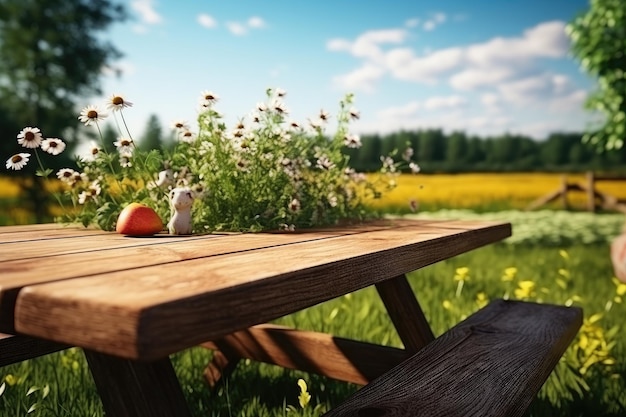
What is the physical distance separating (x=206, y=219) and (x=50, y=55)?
1262 centimetres

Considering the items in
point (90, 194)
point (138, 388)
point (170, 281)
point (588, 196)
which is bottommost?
point (588, 196)

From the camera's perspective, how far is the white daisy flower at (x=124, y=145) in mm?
2021

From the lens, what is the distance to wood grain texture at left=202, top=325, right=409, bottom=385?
2.14 meters

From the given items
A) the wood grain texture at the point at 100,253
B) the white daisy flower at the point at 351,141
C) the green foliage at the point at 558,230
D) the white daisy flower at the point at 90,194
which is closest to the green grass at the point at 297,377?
the wood grain texture at the point at 100,253

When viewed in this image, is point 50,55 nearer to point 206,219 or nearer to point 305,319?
point 305,319

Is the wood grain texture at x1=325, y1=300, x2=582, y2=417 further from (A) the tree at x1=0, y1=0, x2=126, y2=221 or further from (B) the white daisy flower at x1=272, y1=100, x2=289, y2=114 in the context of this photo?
(A) the tree at x1=0, y1=0, x2=126, y2=221

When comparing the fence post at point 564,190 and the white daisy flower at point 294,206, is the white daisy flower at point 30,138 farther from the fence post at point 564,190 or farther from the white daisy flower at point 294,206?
the fence post at point 564,190

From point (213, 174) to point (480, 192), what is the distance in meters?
14.5

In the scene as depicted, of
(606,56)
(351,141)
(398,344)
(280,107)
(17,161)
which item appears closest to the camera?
(17,161)

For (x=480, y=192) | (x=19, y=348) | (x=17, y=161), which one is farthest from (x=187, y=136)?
(x=480, y=192)

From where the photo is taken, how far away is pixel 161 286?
87 centimetres

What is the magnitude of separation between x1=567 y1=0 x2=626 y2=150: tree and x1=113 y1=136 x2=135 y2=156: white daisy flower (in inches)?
397

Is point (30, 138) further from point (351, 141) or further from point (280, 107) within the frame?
point (351, 141)

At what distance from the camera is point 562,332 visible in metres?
1.95
